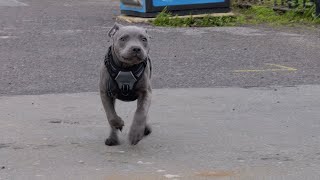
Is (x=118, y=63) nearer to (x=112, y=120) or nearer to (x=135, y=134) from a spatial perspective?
(x=112, y=120)

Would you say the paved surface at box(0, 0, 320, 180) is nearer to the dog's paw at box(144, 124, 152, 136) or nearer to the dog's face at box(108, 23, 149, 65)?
the dog's paw at box(144, 124, 152, 136)

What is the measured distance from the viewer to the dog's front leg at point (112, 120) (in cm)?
623

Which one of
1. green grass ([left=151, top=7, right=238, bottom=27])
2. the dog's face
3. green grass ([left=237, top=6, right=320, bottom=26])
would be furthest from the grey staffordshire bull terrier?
green grass ([left=237, top=6, right=320, bottom=26])

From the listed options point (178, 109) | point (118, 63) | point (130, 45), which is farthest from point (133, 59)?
point (178, 109)

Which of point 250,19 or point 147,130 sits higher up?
point 147,130

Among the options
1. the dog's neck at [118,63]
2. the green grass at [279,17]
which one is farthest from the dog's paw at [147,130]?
the green grass at [279,17]

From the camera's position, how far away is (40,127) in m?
7.13

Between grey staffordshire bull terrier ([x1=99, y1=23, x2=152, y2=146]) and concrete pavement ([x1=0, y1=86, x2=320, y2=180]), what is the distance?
0.28m

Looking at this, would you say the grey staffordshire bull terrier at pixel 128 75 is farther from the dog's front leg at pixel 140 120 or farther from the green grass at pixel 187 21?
the green grass at pixel 187 21

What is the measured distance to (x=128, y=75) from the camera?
6.14 m

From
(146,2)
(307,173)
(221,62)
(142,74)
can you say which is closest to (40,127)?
(142,74)

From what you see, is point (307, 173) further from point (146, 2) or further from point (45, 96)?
point (146, 2)

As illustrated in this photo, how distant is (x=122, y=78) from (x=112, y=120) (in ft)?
1.18

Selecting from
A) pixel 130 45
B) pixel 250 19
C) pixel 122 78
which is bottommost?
pixel 250 19
